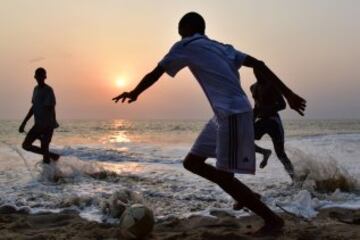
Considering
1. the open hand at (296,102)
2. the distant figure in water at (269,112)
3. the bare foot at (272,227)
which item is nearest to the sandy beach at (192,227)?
the bare foot at (272,227)

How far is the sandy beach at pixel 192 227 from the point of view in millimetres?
4375

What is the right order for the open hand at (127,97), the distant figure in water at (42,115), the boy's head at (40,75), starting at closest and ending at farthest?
the open hand at (127,97)
the boy's head at (40,75)
the distant figure in water at (42,115)

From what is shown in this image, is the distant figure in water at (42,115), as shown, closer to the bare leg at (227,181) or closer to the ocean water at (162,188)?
the ocean water at (162,188)

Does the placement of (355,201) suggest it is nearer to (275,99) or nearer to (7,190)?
(275,99)

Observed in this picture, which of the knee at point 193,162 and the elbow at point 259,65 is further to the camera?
the knee at point 193,162

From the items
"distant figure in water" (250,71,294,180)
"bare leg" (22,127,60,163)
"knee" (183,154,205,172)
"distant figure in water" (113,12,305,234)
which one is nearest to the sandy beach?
"knee" (183,154,205,172)

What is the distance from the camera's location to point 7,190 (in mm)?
7168

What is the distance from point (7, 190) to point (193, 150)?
13.1 feet

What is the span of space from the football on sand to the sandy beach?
4.2 inches

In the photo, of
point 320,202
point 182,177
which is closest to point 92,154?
point 182,177

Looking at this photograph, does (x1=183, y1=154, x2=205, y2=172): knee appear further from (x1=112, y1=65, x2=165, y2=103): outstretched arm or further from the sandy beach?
(x1=112, y1=65, x2=165, y2=103): outstretched arm

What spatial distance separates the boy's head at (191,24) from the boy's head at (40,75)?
5356 mm

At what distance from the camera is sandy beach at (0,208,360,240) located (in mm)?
4375

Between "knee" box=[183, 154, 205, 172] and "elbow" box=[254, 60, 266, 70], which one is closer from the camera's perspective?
"elbow" box=[254, 60, 266, 70]
